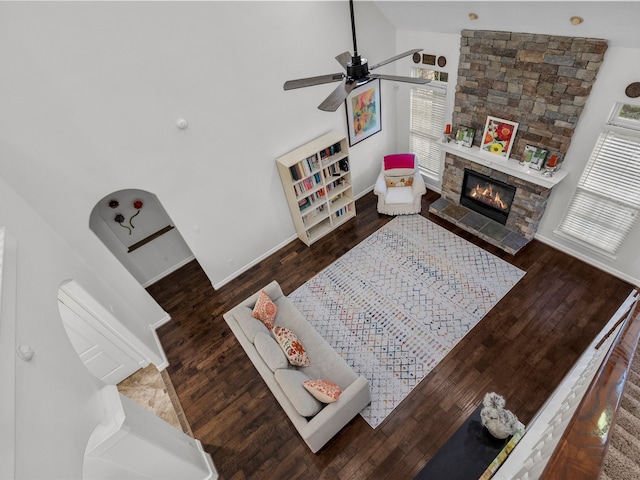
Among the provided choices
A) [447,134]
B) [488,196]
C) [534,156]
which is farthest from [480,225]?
[447,134]

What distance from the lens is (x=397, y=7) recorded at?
205 inches

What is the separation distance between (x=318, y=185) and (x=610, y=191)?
435 cm

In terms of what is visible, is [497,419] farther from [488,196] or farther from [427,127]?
[427,127]

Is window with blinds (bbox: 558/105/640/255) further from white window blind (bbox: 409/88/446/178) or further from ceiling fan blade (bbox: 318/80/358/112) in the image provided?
ceiling fan blade (bbox: 318/80/358/112)

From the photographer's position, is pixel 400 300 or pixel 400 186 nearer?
pixel 400 300

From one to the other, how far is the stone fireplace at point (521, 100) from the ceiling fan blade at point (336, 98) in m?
3.26

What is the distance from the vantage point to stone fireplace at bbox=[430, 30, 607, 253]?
423 cm

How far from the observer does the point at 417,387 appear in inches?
171

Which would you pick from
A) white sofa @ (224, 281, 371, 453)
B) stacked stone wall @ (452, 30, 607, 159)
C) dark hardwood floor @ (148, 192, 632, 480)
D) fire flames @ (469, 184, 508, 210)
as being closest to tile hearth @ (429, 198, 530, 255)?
dark hardwood floor @ (148, 192, 632, 480)

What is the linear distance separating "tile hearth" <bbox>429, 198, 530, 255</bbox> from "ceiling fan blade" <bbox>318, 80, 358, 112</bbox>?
432 centimetres

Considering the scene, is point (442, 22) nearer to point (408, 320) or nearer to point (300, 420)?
point (408, 320)

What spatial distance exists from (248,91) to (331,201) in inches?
108

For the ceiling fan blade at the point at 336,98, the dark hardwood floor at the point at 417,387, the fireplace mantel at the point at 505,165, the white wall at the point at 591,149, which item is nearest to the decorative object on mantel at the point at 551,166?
the fireplace mantel at the point at 505,165

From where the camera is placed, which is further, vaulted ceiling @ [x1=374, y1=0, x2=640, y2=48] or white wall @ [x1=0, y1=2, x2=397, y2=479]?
vaulted ceiling @ [x1=374, y1=0, x2=640, y2=48]
